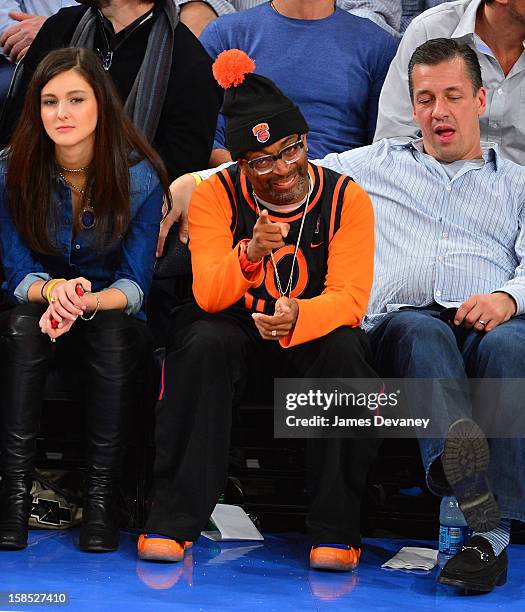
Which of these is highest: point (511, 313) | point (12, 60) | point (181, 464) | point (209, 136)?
point (12, 60)

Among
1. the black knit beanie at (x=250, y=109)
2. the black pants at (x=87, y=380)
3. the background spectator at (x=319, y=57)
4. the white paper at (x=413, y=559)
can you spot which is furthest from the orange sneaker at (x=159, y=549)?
the background spectator at (x=319, y=57)

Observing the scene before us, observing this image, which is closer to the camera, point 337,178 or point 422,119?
point 337,178

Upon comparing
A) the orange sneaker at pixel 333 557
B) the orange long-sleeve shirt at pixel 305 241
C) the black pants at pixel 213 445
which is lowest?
the orange sneaker at pixel 333 557

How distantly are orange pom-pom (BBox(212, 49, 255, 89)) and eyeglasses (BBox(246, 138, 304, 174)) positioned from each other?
0.19 metres

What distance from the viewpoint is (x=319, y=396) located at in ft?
7.79

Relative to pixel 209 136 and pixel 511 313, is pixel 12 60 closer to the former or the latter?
pixel 209 136

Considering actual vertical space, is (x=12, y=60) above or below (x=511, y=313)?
above

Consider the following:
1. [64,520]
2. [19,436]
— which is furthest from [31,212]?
[64,520]

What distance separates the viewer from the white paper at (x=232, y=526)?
2.53 metres

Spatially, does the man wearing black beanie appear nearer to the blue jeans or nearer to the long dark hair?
the blue jeans

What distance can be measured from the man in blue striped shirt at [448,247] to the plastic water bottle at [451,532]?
0.43 feet

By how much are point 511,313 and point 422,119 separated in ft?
2.00

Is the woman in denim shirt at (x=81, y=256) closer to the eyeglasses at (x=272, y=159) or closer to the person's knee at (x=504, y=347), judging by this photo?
the eyeglasses at (x=272, y=159)

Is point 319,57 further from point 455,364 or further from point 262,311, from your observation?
point 455,364
